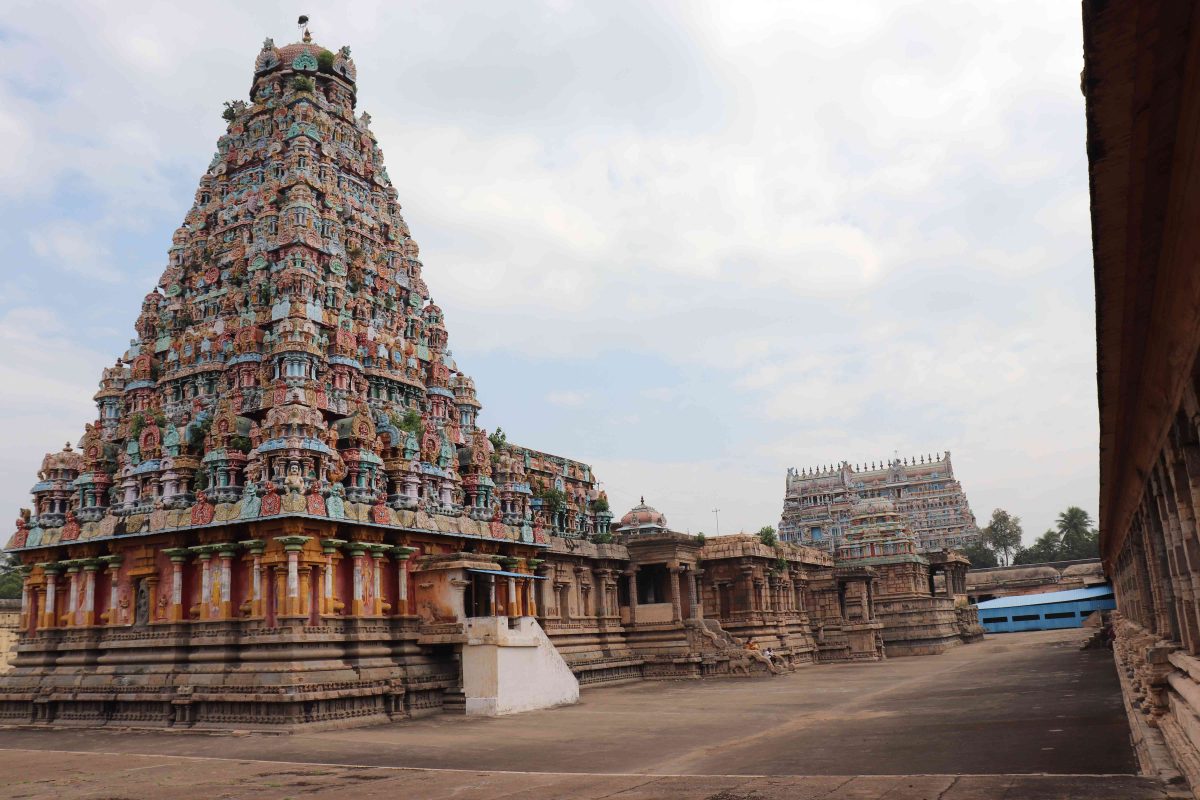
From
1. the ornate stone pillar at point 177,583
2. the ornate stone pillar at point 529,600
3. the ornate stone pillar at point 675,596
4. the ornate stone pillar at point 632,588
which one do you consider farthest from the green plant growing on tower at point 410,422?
the ornate stone pillar at point 675,596

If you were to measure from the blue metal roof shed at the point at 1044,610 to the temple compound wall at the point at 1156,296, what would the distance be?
75684mm

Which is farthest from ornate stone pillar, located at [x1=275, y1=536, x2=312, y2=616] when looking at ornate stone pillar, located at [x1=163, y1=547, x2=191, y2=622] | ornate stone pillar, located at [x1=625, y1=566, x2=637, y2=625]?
ornate stone pillar, located at [x1=625, y1=566, x2=637, y2=625]

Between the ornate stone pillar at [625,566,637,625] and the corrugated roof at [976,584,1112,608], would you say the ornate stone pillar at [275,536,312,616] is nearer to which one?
the ornate stone pillar at [625,566,637,625]

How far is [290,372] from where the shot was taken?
3184cm

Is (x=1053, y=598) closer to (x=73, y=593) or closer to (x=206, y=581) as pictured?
(x=206, y=581)

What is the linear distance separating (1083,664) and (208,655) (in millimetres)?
32365

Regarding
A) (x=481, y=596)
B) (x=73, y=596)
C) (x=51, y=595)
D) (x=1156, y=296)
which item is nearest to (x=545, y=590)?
(x=481, y=596)

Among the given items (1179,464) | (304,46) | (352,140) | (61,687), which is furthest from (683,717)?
(304,46)

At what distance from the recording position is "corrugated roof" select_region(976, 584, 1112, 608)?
3300 inches

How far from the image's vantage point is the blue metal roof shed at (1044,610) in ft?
275

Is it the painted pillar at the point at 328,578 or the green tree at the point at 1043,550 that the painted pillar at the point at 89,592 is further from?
the green tree at the point at 1043,550

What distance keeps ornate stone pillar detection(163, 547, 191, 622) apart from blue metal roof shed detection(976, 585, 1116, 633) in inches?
2944

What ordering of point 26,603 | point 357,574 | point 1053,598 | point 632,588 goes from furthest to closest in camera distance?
point 1053,598
point 632,588
point 26,603
point 357,574

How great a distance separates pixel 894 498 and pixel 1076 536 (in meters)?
29.8
